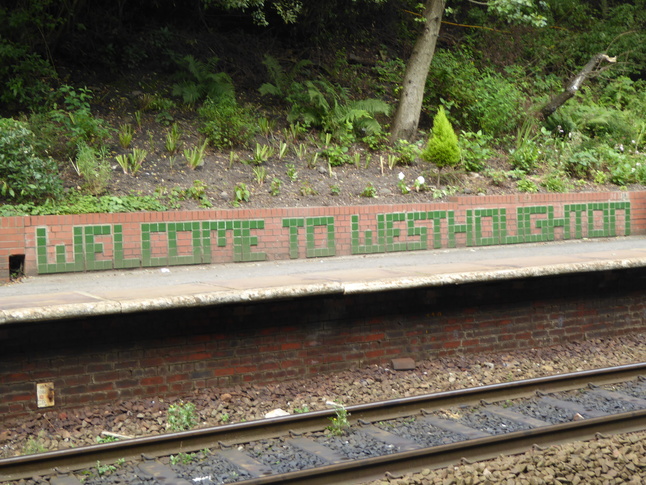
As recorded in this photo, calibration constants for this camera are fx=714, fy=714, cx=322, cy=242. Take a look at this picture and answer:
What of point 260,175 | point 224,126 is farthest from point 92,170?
point 224,126

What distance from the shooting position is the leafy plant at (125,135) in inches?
487

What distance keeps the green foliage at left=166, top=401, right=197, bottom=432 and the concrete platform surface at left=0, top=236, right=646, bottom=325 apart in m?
1.00

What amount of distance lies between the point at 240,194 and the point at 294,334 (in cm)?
457

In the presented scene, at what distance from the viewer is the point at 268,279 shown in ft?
27.9

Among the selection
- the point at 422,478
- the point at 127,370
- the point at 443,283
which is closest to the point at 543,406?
the point at 443,283

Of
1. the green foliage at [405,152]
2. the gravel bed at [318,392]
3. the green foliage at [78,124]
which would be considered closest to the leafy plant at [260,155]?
the green foliage at [78,124]

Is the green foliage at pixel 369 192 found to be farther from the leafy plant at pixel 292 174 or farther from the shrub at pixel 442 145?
the shrub at pixel 442 145

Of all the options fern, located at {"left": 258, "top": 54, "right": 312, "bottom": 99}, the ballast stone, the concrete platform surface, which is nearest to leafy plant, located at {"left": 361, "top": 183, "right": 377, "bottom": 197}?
the concrete platform surface

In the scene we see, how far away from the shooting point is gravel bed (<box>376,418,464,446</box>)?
6.07 meters

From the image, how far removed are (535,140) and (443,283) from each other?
986 centimetres

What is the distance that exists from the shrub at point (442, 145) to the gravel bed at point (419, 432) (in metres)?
8.06

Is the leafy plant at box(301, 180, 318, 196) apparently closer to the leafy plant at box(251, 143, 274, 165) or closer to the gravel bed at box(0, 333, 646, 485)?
the leafy plant at box(251, 143, 274, 165)

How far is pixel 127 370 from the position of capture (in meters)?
6.96

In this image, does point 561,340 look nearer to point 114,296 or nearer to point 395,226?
point 395,226
